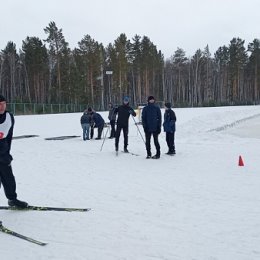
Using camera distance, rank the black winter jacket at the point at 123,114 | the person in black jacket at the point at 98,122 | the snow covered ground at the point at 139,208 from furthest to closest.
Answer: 1. the person in black jacket at the point at 98,122
2. the black winter jacket at the point at 123,114
3. the snow covered ground at the point at 139,208

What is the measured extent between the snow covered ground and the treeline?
36263mm

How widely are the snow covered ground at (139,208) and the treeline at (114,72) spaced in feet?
119

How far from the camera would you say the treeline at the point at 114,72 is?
6481 centimetres

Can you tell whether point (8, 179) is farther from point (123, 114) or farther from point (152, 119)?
point (123, 114)

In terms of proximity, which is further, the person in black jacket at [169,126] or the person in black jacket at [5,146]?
the person in black jacket at [169,126]

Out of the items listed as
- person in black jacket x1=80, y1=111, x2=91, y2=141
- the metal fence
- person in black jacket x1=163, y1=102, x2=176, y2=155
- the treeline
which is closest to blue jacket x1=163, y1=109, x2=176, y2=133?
person in black jacket x1=163, y1=102, x2=176, y2=155

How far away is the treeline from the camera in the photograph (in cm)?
6481

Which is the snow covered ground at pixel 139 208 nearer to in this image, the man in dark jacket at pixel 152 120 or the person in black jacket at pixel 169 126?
the person in black jacket at pixel 169 126

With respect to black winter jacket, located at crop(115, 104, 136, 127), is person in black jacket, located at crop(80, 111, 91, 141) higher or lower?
lower

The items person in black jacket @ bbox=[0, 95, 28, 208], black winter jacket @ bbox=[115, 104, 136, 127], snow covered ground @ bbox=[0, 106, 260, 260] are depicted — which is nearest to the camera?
snow covered ground @ bbox=[0, 106, 260, 260]

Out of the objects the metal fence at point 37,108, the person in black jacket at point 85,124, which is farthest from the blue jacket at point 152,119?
the metal fence at point 37,108

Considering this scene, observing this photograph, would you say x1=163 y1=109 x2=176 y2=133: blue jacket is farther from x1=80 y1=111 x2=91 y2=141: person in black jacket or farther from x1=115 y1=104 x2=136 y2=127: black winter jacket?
x1=80 y1=111 x2=91 y2=141: person in black jacket

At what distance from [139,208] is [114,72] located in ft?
221

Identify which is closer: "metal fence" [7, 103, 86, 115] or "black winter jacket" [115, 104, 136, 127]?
"black winter jacket" [115, 104, 136, 127]
